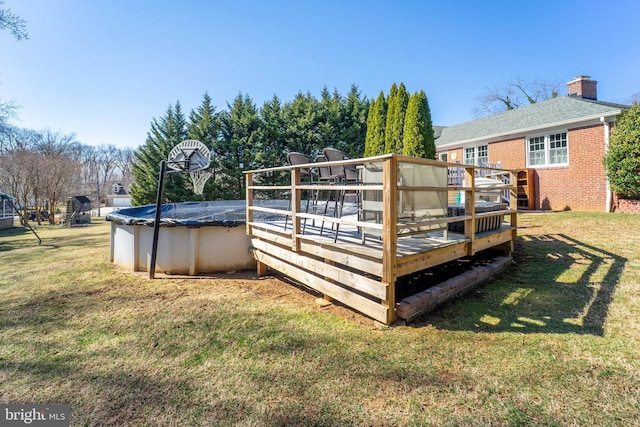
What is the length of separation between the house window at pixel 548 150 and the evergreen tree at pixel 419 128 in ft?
11.8

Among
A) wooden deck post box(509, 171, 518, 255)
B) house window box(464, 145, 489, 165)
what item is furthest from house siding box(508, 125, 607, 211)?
wooden deck post box(509, 171, 518, 255)

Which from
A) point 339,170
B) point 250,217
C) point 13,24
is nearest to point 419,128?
point 339,170

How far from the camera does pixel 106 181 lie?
41.8m

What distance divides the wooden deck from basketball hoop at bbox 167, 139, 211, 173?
2.50m

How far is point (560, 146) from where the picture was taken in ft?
33.6

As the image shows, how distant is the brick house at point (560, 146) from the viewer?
30.1ft

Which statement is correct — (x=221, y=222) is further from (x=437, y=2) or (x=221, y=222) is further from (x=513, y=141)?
(x=513, y=141)

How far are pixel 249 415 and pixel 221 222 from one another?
3.55m

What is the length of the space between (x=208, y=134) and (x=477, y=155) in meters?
13.6

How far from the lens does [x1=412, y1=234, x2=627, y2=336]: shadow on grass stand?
9.15 feet

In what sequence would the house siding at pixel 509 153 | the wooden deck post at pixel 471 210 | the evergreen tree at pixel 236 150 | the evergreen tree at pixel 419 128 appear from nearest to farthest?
1. the wooden deck post at pixel 471 210
2. the house siding at pixel 509 153
3. the evergreen tree at pixel 419 128
4. the evergreen tree at pixel 236 150

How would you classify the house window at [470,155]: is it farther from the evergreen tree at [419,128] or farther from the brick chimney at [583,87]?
the brick chimney at [583,87]

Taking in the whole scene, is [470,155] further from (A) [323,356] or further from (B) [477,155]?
(A) [323,356]

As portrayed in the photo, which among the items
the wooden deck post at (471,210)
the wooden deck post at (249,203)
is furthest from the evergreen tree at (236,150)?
the wooden deck post at (471,210)
